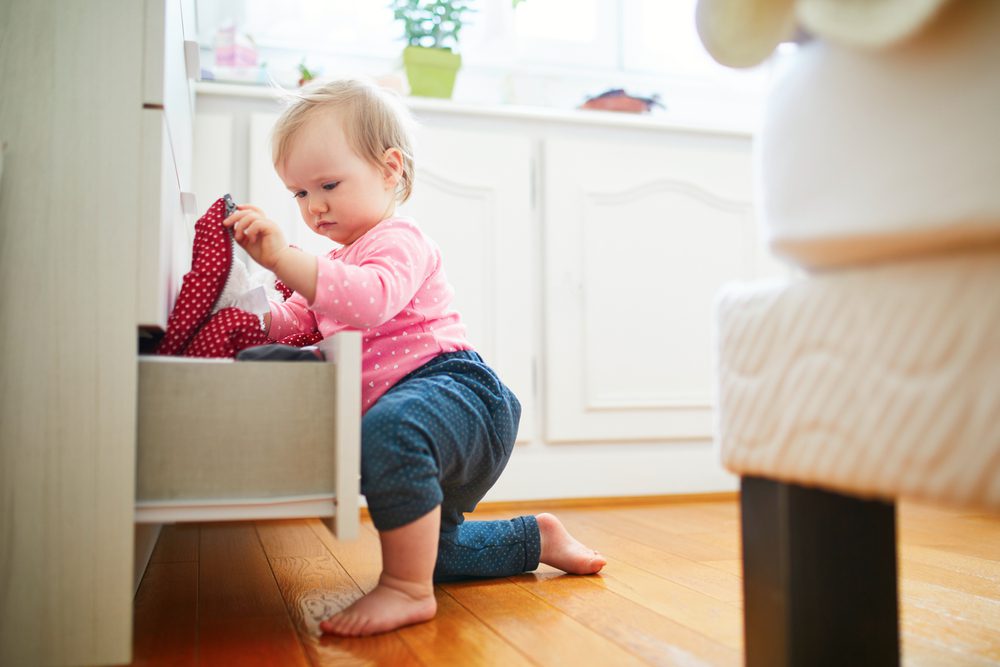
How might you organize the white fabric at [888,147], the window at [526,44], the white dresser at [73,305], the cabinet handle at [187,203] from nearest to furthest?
the white fabric at [888,147], the white dresser at [73,305], the cabinet handle at [187,203], the window at [526,44]

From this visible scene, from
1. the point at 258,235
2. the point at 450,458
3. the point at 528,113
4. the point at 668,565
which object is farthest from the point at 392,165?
Answer: the point at 528,113

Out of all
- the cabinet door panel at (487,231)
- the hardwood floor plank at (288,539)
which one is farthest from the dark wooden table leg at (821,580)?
the cabinet door panel at (487,231)

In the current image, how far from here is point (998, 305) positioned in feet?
1.40

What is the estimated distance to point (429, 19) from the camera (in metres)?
1.86

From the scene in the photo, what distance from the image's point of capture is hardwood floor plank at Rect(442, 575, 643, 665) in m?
0.74

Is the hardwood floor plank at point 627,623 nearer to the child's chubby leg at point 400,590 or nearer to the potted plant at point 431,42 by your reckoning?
the child's chubby leg at point 400,590

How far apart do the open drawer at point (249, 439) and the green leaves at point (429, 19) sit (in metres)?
1.24

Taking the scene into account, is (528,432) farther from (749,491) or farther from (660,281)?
(749,491)

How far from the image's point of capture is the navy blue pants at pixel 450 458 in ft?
2.71

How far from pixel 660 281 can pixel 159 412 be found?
1.26 metres

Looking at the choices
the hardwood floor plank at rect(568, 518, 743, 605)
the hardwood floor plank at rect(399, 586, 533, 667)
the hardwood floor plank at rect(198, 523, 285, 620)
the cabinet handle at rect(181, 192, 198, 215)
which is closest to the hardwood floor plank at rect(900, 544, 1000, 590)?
the hardwood floor plank at rect(568, 518, 743, 605)

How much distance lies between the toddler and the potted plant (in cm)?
76

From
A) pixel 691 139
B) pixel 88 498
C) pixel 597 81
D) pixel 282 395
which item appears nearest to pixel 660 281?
pixel 691 139

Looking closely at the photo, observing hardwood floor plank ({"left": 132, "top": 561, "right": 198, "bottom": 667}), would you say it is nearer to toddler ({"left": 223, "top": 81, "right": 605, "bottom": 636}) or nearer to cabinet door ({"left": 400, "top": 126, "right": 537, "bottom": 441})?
toddler ({"left": 223, "top": 81, "right": 605, "bottom": 636})
